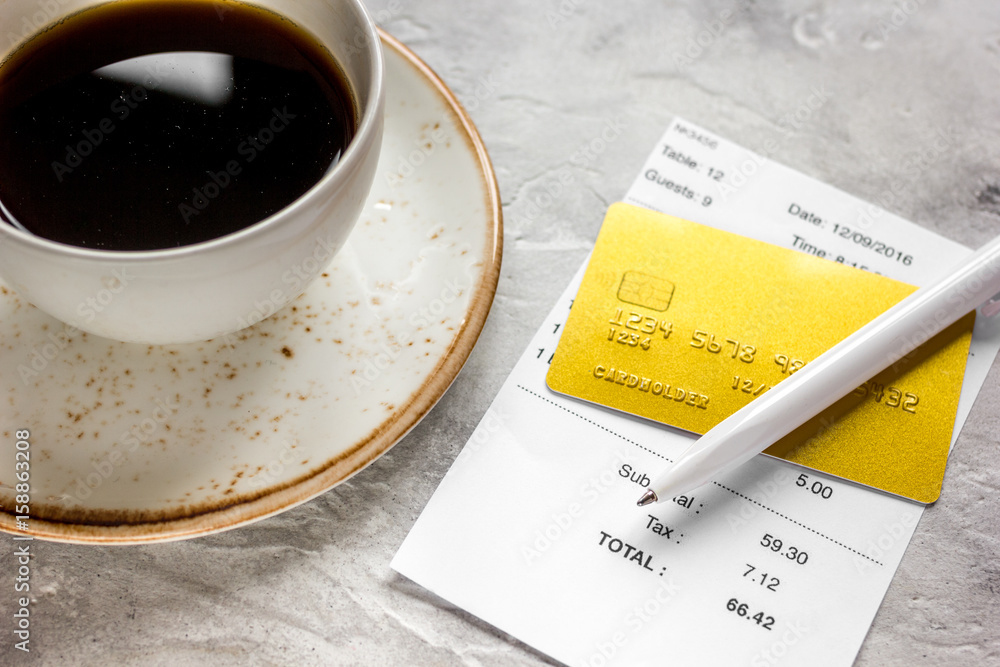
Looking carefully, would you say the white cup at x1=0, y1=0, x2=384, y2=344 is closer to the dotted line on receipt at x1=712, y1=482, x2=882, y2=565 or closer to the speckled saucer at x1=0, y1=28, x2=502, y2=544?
the speckled saucer at x1=0, y1=28, x2=502, y2=544

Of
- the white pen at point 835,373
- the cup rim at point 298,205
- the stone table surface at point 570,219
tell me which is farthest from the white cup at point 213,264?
the white pen at point 835,373

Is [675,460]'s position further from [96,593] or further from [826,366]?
[96,593]

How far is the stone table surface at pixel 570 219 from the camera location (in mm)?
534

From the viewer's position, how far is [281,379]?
54 cm

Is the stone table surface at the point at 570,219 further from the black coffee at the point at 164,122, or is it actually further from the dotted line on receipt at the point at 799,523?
the black coffee at the point at 164,122

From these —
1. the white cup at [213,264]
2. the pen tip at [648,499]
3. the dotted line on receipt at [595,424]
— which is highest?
the white cup at [213,264]

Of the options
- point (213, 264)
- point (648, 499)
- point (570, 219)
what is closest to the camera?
point (213, 264)

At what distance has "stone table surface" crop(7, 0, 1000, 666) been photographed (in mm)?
534

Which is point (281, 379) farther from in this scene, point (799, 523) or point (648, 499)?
point (799, 523)

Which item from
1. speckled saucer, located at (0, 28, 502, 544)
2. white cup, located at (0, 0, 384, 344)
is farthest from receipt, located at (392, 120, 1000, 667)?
white cup, located at (0, 0, 384, 344)

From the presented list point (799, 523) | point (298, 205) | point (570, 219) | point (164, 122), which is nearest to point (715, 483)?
point (799, 523)

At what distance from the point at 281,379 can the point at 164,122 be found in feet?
0.69

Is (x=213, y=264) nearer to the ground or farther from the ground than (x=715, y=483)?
farther from the ground

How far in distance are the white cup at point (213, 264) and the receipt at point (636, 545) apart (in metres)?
→ 0.22
